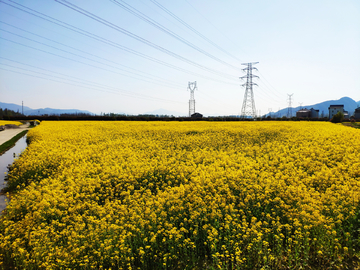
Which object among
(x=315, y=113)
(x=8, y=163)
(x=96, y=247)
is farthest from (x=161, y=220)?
(x=315, y=113)

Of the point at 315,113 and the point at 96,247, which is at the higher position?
the point at 315,113

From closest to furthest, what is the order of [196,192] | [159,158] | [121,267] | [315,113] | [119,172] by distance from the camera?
[121,267], [196,192], [119,172], [159,158], [315,113]

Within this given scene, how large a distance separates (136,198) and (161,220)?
1.70m

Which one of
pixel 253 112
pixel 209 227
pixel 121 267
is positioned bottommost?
pixel 121 267

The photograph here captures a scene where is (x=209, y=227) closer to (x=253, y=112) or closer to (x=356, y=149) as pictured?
(x=356, y=149)

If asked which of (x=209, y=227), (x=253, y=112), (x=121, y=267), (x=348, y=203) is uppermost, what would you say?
(x=253, y=112)

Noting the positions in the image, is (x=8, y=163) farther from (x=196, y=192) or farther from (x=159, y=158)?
(x=196, y=192)

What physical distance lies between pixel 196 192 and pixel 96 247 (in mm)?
3217

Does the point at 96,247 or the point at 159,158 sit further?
the point at 159,158

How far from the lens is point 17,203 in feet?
23.4

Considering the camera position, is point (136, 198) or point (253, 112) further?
point (253, 112)

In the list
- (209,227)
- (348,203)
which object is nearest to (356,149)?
(348,203)

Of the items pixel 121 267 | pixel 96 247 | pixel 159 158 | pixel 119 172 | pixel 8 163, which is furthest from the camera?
pixel 8 163

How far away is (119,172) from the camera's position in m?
9.34
